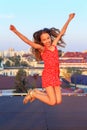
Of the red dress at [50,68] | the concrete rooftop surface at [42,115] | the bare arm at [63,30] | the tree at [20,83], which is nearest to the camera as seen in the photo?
the red dress at [50,68]

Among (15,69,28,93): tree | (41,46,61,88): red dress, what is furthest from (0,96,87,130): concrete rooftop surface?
(15,69,28,93): tree

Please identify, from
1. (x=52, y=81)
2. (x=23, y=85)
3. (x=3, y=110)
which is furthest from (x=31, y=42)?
(x=23, y=85)

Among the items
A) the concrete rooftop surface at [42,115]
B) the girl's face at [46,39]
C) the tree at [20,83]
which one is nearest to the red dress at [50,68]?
the girl's face at [46,39]

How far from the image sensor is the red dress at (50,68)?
3.98 m

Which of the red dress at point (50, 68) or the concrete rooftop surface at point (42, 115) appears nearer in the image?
the red dress at point (50, 68)

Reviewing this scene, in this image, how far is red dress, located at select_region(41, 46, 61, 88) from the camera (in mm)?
3980

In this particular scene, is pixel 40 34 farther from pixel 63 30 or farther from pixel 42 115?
pixel 42 115

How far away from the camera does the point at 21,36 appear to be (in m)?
3.98

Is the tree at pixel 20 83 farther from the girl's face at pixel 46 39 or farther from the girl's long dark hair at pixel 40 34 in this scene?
the girl's face at pixel 46 39

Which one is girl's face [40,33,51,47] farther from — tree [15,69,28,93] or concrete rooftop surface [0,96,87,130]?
tree [15,69,28,93]

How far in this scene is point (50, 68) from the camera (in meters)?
3.99

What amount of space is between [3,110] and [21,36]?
2149 mm

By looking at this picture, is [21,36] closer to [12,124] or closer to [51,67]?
[51,67]

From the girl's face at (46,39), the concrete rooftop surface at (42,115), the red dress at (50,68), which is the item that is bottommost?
the concrete rooftop surface at (42,115)
